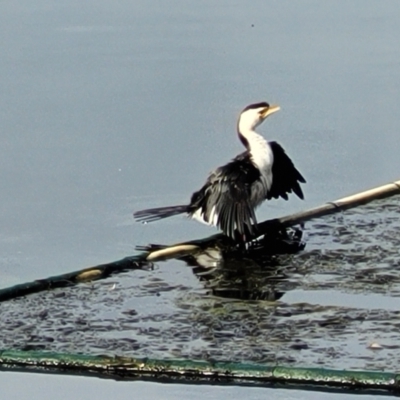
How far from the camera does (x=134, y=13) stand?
17.9 m

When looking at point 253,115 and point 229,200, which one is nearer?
point 229,200

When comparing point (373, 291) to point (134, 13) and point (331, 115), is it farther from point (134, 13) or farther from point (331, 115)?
point (134, 13)

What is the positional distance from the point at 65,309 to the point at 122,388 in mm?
1170

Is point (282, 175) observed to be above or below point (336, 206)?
above

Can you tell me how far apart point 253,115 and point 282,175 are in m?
0.41

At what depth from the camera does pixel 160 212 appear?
10.0 metres

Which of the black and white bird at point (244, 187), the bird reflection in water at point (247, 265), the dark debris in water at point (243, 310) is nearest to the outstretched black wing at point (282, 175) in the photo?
the black and white bird at point (244, 187)

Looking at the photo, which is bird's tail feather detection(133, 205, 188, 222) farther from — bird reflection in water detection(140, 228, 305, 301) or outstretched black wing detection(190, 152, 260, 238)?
bird reflection in water detection(140, 228, 305, 301)

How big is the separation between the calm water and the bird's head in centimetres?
57

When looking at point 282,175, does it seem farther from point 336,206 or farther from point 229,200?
point 229,200

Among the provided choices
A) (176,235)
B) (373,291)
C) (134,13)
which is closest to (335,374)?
(373,291)

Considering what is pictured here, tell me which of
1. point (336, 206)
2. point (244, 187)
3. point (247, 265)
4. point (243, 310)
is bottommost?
point (243, 310)

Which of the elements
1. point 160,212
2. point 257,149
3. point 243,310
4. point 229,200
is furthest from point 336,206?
point 243,310

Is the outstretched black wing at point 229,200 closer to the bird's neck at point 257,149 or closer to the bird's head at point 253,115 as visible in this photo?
the bird's neck at point 257,149
